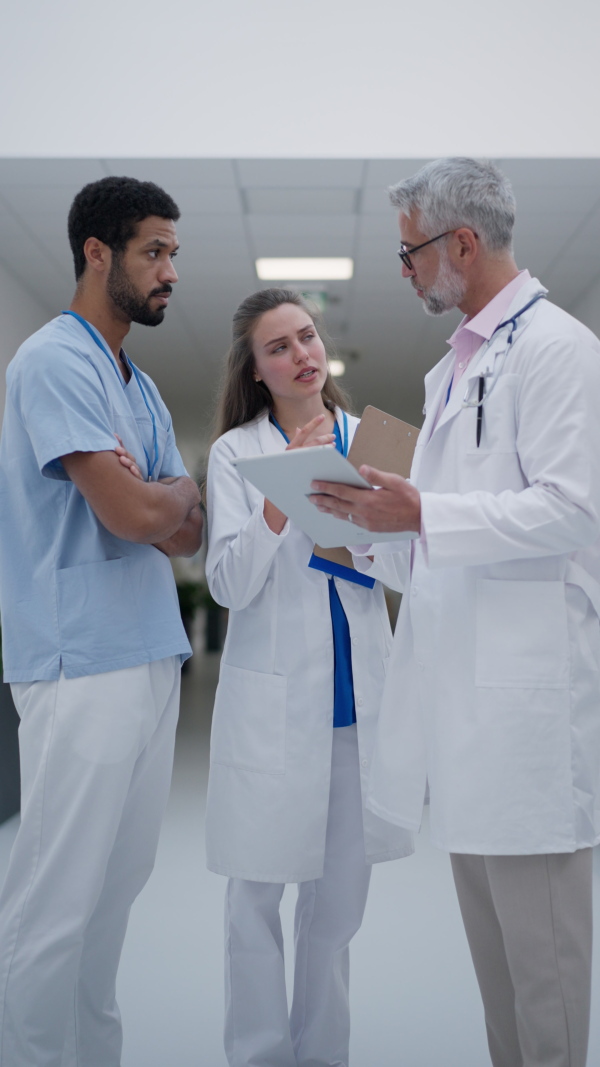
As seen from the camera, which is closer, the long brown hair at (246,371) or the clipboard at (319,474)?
the clipboard at (319,474)

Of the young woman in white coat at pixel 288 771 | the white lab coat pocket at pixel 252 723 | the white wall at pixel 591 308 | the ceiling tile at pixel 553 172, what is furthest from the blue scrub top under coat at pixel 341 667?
the white wall at pixel 591 308

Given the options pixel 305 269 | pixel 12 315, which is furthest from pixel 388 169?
pixel 12 315

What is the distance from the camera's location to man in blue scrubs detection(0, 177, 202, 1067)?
4.66 ft

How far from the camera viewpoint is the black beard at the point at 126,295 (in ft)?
5.37

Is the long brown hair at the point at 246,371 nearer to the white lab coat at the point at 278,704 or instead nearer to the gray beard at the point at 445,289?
the white lab coat at the point at 278,704

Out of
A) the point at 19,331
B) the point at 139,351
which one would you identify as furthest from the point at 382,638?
the point at 139,351

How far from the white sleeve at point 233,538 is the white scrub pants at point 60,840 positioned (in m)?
0.24

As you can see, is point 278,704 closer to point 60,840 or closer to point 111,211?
point 60,840

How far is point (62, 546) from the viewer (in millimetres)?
1499

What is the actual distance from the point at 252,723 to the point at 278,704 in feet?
0.22

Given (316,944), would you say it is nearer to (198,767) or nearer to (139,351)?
(198,767)
